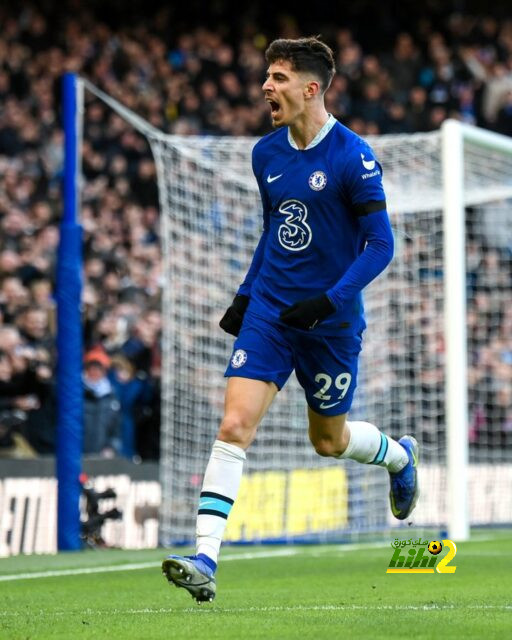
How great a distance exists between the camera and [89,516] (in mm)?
11609

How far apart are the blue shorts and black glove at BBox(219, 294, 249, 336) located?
165mm

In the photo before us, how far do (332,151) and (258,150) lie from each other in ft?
1.28

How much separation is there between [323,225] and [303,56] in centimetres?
78

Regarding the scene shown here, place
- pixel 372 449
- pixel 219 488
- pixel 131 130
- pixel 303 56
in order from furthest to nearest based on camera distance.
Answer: pixel 131 130 → pixel 372 449 → pixel 303 56 → pixel 219 488

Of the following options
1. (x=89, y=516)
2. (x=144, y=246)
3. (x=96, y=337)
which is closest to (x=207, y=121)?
(x=144, y=246)

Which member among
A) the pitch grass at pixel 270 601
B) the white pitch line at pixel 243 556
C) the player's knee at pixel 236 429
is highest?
the player's knee at pixel 236 429

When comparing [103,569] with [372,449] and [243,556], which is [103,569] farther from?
[372,449]

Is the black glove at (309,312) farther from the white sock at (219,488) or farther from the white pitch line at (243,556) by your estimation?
the white pitch line at (243,556)

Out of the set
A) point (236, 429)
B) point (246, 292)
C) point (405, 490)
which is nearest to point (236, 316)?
point (246, 292)

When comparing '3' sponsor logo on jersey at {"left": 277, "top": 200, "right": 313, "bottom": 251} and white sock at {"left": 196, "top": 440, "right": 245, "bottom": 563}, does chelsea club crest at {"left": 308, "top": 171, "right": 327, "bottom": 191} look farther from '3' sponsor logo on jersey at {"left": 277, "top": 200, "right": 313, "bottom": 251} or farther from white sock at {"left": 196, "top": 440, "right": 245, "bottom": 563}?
white sock at {"left": 196, "top": 440, "right": 245, "bottom": 563}

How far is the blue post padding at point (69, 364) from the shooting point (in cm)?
1124

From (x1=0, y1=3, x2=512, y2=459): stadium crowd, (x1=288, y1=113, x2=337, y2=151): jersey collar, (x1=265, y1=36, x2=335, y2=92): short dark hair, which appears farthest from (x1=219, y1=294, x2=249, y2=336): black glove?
(x1=0, y1=3, x2=512, y2=459): stadium crowd

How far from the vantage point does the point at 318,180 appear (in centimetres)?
664

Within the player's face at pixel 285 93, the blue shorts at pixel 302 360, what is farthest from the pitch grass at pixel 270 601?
the player's face at pixel 285 93
